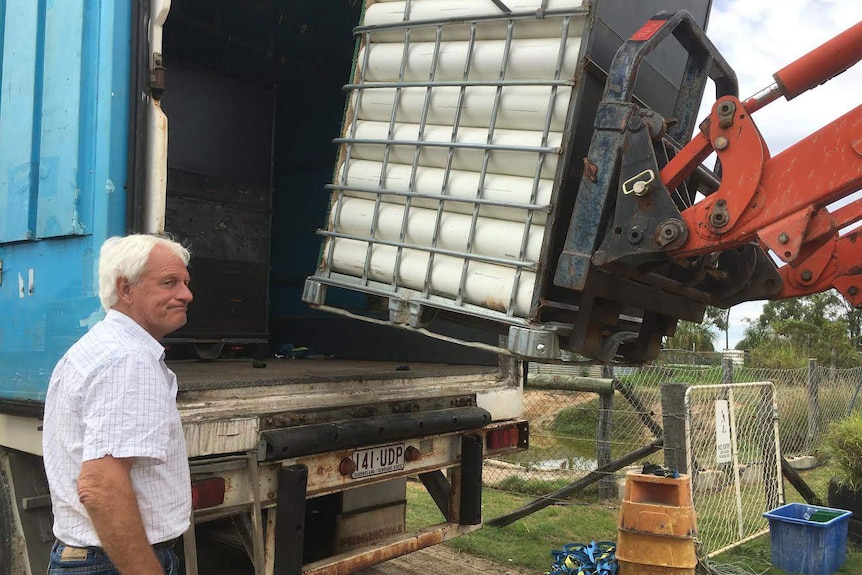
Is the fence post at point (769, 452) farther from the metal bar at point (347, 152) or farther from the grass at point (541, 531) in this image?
the metal bar at point (347, 152)

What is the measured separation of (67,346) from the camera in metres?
2.65

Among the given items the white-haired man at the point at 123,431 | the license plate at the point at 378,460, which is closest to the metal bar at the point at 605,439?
the license plate at the point at 378,460

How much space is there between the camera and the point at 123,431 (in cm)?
169

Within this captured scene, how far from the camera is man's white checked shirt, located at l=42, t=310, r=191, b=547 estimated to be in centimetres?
171

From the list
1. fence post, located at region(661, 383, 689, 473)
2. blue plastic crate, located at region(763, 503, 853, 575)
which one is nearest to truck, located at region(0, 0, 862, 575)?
fence post, located at region(661, 383, 689, 473)

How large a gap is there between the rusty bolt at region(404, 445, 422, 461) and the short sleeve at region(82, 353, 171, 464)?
1.76 m

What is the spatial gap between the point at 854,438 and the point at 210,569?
4957mm

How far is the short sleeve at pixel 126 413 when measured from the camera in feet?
5.52

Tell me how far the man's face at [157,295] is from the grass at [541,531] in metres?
3.62

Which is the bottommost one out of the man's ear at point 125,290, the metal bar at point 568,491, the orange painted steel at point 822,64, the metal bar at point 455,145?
the metal bar at point 568,491

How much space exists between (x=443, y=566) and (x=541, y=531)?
1.07 meters

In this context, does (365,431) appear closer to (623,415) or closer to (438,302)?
(438,302)

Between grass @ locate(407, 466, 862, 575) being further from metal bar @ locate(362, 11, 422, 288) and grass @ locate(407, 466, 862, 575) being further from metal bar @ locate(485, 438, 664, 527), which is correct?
metal bar @ locate(362, 11, 422, 288)

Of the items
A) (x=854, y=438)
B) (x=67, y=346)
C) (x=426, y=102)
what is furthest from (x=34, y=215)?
(x=854, y=438)
